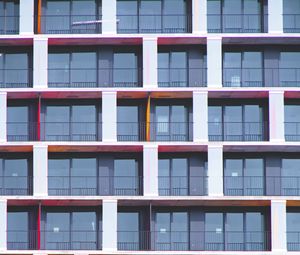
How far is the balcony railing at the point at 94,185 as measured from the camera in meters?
A: 63.3

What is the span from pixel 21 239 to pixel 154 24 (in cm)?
1398

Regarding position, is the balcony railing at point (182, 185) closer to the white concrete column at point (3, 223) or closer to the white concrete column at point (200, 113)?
the white concrete column at point (200, 113)

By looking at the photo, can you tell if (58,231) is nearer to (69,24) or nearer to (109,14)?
(69,24)

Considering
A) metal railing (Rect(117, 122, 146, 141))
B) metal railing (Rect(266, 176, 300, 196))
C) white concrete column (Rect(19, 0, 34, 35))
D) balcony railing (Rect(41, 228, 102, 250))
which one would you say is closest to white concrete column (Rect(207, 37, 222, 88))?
metal railing (Rect(117, 122, 146, 141))

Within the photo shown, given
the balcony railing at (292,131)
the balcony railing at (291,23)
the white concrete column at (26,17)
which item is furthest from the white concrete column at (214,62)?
the white concrete column at (26,17)

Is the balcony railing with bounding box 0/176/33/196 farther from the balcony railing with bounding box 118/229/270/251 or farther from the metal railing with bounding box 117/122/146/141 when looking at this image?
the balcony railing with bounding box 118/229/270/251

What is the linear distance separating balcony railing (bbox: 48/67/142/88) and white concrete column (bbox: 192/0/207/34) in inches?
160

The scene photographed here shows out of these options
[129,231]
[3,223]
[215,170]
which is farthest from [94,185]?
[215,170]

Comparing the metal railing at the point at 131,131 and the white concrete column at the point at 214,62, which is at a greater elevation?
the white concrete column at the point at 214,62

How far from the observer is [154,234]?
6291 centimetres

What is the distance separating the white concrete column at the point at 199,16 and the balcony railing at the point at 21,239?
14.2 m

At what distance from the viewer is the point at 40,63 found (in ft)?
208

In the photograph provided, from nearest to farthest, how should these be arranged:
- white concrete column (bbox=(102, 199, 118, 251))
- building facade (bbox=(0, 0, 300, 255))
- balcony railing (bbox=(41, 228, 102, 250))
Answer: white concrete column (bbox=(102, 199, 118, 251)) → building facade (bbox=(0, 0, 300, 255)) → balcony railing (bbox=(41, 228, 102, 250))

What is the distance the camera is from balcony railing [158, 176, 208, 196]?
63.1 meters
